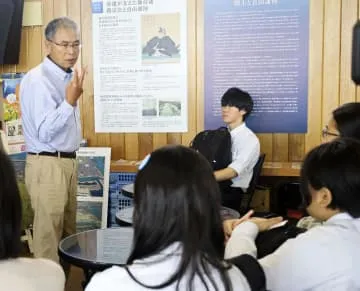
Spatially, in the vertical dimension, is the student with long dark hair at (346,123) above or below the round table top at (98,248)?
above

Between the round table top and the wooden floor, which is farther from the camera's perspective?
the wooden floor

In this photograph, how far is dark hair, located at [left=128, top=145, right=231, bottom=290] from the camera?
3.49 feet

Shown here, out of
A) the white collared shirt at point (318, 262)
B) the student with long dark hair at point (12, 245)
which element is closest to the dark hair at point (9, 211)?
the student with long dark hair at point (12, 245)

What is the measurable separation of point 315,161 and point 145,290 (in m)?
0.61

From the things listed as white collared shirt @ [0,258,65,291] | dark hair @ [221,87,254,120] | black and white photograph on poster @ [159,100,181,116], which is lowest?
white collared shirt @ [0,258,65,291]

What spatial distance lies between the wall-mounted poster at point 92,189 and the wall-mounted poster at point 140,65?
26cm

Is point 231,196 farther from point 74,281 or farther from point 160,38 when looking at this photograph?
point 160,38

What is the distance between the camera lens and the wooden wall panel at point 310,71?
3.73 metres

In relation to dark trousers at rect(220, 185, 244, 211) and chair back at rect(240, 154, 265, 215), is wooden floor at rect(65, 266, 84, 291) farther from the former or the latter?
chair back at rect(240, 154, 265, 215)

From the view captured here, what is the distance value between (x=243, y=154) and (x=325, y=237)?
2.12 m

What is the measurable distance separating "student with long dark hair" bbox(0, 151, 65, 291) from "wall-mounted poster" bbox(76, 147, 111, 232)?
292 cm

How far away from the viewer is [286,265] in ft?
4.26

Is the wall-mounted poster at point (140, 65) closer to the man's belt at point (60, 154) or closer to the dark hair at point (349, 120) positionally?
the man's belt at point (60, 154)

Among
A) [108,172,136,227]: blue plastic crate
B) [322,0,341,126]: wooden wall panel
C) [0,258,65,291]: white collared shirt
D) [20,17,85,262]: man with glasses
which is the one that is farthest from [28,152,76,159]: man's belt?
[322,0,341,126]: wooden wall panel
